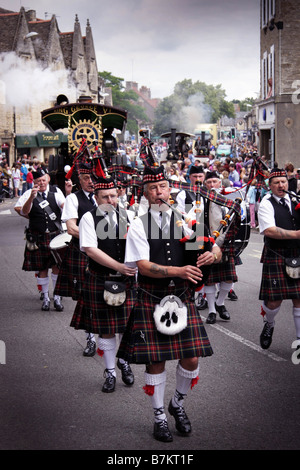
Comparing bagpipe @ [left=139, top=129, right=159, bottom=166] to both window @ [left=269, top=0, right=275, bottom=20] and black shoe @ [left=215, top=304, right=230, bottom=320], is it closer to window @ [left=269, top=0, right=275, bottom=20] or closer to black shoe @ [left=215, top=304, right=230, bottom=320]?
black shoe @ [left=215, top=304, right=230, bottom=320]

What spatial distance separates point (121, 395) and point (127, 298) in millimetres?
805

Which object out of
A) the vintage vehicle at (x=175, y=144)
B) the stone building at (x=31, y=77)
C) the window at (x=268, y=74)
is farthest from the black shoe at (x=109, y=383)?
the stone building at (x=31, y=77)

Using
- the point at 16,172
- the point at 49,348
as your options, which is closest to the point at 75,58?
the point at 16,172

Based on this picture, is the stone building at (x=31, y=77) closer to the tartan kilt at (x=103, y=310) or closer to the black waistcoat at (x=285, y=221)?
the black waistcoat at (x=285, y=221)

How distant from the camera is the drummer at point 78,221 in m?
6.57

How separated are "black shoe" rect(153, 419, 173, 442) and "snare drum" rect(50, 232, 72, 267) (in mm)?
3516

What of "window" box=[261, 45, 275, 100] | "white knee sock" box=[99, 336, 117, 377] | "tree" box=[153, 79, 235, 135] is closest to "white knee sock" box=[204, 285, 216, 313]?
"white knee sock" box=[99, 336, 117, 377]

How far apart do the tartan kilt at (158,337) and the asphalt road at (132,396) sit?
0.58m

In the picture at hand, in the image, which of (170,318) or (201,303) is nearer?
(170,318)

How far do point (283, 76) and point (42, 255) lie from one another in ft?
71.7

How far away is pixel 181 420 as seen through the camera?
460cm

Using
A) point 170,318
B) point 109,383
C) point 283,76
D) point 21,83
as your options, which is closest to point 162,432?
point 170,318

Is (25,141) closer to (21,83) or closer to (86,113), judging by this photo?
(21,83)

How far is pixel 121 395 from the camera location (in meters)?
5.49
